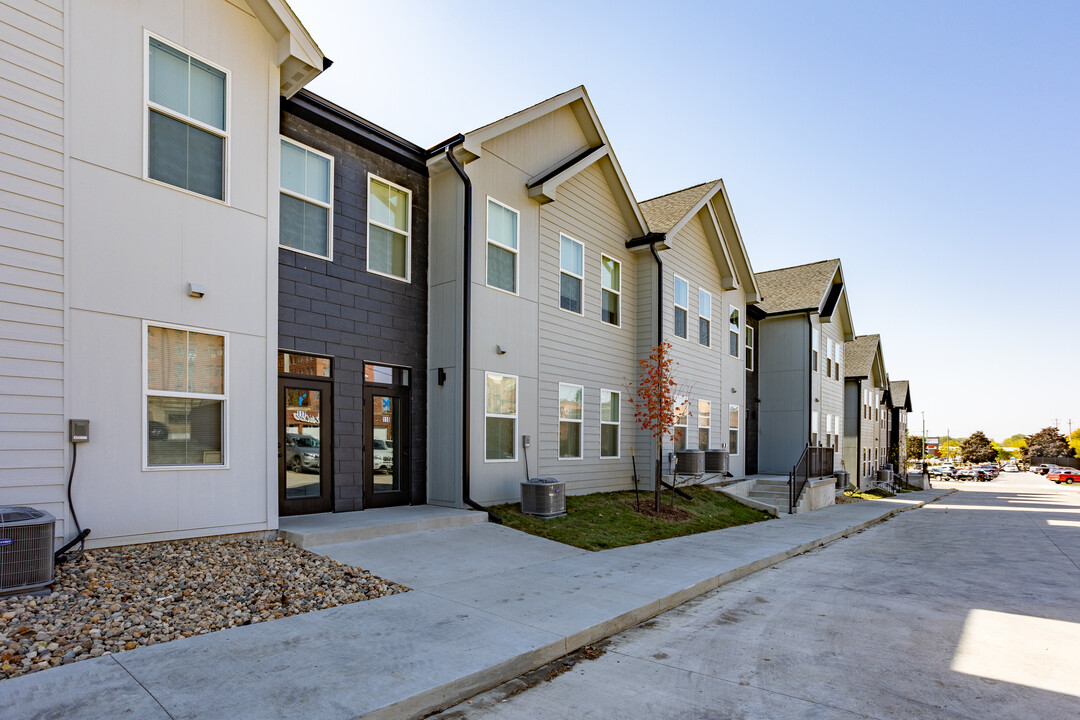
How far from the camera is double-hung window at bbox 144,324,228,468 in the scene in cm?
684

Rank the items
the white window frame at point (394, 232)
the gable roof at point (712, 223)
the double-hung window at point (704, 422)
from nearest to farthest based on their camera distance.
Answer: the white window frame at point (394, 232)
the gable roof at point (712, 223)
the double-hung window at point (704, 422)

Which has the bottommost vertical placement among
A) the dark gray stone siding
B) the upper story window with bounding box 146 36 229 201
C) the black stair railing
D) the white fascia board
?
the black stair railing

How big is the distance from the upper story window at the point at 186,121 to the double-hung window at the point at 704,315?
1366cm

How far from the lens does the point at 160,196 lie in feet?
22.9

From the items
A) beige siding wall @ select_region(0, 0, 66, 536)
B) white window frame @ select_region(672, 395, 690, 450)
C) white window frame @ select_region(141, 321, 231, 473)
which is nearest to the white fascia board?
beige siding wall @ select_region(0, 0, 66, 536)

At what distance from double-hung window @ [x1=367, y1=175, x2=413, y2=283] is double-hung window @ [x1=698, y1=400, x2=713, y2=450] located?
10556 mm

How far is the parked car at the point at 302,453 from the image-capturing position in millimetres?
8992

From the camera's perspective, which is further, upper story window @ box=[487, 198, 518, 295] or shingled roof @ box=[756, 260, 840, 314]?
shingled roof @ box=[756, 260, 840, 314]

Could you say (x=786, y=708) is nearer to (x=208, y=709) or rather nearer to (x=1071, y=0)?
(x=208, y=709)

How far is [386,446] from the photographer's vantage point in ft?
34.2

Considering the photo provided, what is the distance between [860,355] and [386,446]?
32.6m

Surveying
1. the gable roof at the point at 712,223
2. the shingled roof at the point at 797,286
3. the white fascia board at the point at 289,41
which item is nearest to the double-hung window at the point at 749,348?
the shingled roof at the point at 797,286

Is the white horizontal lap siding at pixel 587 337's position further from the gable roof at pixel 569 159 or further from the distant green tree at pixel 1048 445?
the distant green tree at pixel 1048 445

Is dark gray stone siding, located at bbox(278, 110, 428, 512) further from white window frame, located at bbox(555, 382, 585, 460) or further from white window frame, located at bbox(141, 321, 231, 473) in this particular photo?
white window frame, located at bbox(555, 382, 585, 460)
